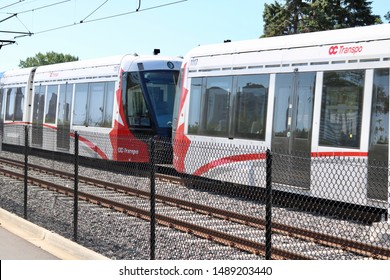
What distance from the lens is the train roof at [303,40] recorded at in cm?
1027

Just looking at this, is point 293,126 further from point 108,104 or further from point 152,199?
point 108,104

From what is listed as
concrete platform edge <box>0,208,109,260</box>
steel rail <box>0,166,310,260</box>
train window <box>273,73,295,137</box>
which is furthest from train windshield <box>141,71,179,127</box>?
concrete platform edge <box>0,208,109,260</box>

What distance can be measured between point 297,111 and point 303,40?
1404 mm

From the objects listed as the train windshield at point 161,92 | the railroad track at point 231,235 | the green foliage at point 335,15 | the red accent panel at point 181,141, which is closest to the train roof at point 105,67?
the train windshield at point 161,92

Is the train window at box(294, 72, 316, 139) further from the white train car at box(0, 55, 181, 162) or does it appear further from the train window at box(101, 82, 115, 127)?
the train window at box(101, 82, 115, 127)

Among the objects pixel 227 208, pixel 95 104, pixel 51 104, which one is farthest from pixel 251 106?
pixel 51 104

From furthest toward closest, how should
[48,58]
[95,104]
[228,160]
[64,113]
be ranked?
[48,58] < [64,113] < [95,104] < [228,160]

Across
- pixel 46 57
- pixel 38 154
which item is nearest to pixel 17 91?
pixel 38 154

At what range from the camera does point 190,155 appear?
46.7ft

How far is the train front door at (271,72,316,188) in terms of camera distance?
1108cm

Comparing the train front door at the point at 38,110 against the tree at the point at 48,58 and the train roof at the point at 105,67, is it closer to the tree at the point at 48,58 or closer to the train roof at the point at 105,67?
the train roof at the point at 105,67

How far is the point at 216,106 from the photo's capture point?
13.7 meters

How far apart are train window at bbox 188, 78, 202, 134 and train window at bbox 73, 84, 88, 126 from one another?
20.7 ft

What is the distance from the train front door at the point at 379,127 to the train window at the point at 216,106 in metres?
3.96
